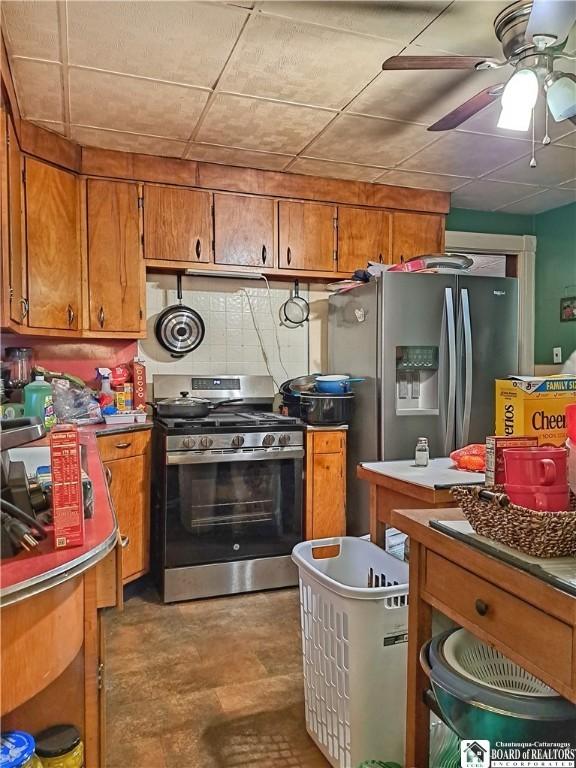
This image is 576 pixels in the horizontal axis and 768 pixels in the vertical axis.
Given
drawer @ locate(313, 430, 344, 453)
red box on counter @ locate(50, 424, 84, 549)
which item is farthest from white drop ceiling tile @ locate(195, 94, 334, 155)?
red box on counter @ locate(50, 424, 84, 549)

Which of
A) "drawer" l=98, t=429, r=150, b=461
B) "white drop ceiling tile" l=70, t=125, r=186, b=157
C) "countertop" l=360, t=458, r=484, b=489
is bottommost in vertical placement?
"drawer" l=98, t=429, r=150, b=461

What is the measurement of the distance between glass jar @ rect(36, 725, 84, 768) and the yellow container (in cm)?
119

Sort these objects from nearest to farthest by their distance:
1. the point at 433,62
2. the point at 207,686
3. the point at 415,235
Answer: the point at 433,62 → the point at 207,686 → the point at 415,235

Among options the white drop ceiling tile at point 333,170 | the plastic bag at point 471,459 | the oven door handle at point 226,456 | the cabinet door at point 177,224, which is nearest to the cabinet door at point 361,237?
the white drop ceiling tile at point 333,170

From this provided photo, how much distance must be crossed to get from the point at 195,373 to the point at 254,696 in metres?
2.01

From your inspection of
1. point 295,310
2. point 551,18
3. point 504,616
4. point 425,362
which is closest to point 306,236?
point 295,310

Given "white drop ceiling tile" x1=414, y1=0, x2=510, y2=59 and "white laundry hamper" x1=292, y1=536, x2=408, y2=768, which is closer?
"white laundry hamper" x1=292, y1=536, x2=408, y2=768

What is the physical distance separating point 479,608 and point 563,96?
5.63ft

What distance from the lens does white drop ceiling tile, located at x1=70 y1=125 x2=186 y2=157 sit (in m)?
2.77

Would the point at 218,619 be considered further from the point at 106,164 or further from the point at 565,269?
the point at 565,269

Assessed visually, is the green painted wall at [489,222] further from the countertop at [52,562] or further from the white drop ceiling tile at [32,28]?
the countertop at [52,562]

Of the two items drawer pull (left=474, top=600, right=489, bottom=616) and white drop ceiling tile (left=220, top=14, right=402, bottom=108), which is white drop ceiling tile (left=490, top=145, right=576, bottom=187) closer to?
white drop ceiling tile (left=220, top=14, right=402, bottom=108)

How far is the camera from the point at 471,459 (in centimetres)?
179

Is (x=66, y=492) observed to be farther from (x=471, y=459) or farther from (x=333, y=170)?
(x=333, y=170)
